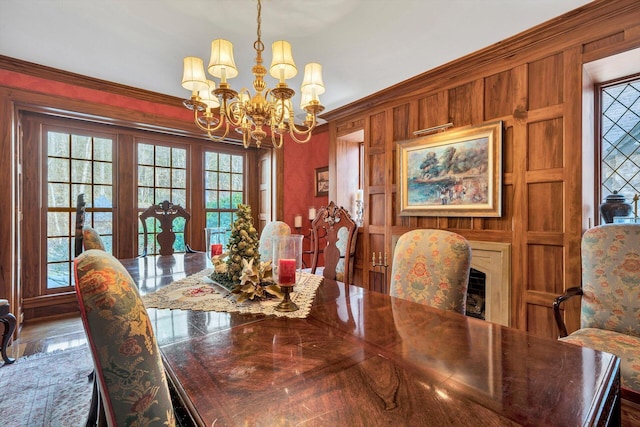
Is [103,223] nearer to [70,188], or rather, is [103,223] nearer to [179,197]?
[70,188]

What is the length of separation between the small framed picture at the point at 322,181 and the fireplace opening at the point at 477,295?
2.33 meters

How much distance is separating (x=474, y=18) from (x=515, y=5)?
237 millimetres

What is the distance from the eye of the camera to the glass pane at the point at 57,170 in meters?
3.13

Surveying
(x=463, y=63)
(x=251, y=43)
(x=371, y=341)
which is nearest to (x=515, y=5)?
(x=463, y=63)

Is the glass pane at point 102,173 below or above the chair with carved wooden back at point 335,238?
above

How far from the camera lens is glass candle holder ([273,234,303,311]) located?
3.57ft

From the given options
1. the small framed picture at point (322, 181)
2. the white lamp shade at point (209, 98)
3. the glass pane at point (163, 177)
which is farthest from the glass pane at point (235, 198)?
the white lamp shade at point (209, 98)

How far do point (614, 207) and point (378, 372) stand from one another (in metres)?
2.24

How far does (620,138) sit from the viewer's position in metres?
2.15

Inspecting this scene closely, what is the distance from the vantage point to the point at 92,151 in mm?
3354

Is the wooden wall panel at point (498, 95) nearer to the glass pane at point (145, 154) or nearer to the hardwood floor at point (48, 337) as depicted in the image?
the glass pane at point (145, 154)

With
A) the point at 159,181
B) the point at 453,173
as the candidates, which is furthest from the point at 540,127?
the point at 159,181

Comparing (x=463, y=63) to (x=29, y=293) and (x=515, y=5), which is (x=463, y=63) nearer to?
(x=515, y=5)

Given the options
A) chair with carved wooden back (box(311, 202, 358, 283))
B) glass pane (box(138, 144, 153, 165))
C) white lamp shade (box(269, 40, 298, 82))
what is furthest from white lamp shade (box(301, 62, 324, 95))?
glass pane (box(138, 144, 153, 165))
